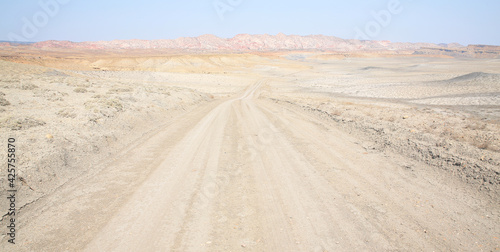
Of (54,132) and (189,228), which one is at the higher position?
(54,132)

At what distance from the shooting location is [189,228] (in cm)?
443

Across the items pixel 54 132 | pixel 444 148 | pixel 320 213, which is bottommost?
pixel 320 213

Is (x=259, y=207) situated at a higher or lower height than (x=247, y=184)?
lower

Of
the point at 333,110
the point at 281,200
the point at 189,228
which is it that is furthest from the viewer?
the point at 333,110

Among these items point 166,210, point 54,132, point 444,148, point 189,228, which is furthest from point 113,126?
point 444,148

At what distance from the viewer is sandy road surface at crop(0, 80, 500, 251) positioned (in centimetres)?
413

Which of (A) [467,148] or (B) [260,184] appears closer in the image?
(B) [260,184]

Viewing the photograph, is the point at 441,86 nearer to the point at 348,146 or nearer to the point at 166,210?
the point at 348,146

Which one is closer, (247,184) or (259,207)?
(259,207)

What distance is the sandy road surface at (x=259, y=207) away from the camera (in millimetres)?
4133

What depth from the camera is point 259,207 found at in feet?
16.8

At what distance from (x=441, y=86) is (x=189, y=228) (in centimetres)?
3139

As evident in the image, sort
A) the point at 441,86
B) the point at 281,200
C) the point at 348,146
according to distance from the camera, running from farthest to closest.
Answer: the point at 441,86 → the point at 348,146 → the point at 281,200

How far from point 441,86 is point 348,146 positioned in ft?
80.9
